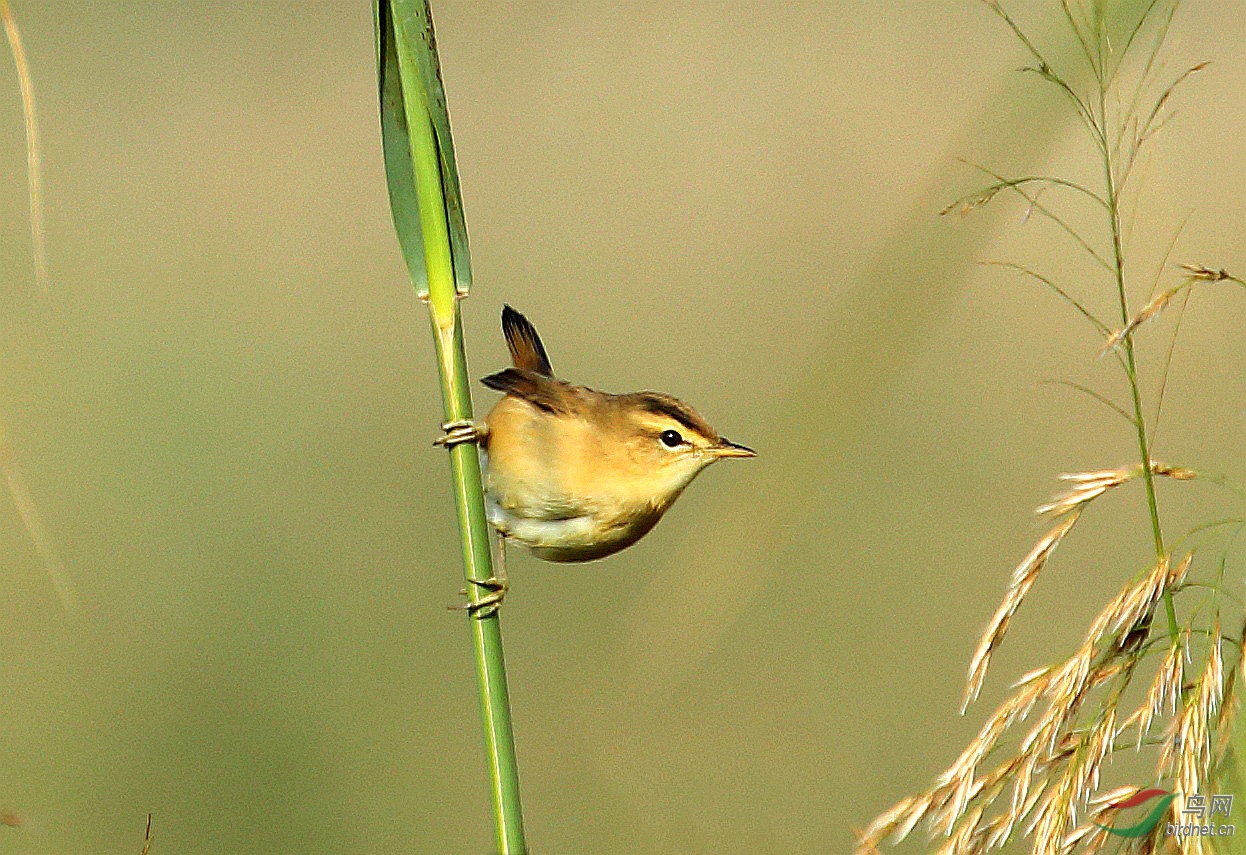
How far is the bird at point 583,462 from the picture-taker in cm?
226

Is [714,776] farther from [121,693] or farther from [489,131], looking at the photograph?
[489,131]

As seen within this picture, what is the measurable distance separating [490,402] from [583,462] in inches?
32.1

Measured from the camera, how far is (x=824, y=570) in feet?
12.0

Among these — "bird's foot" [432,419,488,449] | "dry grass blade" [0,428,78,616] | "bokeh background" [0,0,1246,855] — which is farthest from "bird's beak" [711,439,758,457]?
"dry grass blade" [0,428,78,616]

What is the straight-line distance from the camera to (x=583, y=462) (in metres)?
2.29

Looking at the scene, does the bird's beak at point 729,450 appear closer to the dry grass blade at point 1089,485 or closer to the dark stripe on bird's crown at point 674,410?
the dark stripe on bird's crown at point 674,410

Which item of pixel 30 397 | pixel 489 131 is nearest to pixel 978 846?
pixel 30 397

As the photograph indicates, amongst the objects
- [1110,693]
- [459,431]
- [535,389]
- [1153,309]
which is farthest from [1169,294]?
[535,389]

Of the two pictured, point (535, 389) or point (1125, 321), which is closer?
point (1125, 321)

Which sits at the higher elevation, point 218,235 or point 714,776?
point 218,235

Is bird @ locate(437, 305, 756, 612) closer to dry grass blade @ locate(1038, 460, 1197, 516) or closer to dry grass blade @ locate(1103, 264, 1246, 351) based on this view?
dry grass blade @ locate(1038, 460, 1197, 516)

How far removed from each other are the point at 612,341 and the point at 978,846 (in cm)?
353

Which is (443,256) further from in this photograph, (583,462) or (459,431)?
(583,462)

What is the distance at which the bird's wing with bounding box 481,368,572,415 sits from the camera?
2.34 m
